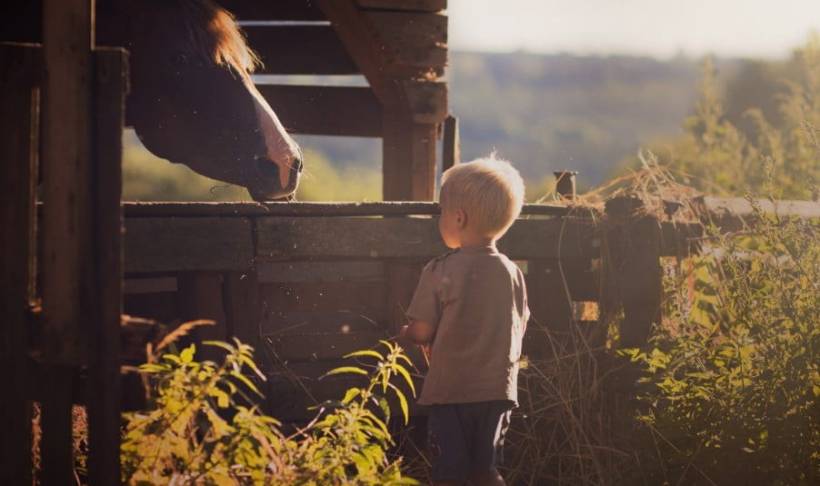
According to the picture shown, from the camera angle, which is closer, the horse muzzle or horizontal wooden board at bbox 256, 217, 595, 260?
horizontal wooden board at bbox 256, 217, 595, 260

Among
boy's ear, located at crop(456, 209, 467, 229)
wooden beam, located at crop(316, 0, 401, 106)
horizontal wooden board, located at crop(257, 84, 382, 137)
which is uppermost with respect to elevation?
wooden beam, located at crop(316, 0, 401, 106)

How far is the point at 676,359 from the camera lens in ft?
14.8

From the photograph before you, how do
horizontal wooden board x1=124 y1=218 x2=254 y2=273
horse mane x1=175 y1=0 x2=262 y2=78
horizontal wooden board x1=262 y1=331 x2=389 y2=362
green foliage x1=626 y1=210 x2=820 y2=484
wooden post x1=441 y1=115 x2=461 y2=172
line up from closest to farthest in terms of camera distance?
green foliage x1=626 y1=210 x2=820 y2=484
horizontal wooden board x1=124 y1=218 x2=254 y2=273
horizontal wooden board x1=262 y1=331 x2=389 y2=362
horse mane x1=175 y1=0 x2=262 y2=78
wooden post x1=441 y1=115 x2=461 y2=172

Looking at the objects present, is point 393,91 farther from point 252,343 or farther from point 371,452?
point 371,452

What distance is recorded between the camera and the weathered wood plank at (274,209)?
4.30 m

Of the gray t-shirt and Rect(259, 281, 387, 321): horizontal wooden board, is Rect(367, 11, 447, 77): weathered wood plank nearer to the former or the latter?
Rect(259, 281, 387, 321): horizontal wooden board

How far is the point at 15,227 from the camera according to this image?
317 centimetres

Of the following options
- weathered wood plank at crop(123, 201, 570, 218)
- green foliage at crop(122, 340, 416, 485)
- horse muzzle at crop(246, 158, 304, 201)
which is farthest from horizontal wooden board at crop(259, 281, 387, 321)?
green foliage at crop(122, 340, 416, 485)

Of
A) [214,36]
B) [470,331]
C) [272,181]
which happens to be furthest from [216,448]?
[214,36]

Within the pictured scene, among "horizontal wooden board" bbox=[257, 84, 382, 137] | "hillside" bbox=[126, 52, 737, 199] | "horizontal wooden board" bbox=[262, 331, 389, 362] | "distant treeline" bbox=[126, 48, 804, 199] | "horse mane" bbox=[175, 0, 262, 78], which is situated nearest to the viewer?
"horizontal wooden board" bbox=[262, 331, 389, 362]

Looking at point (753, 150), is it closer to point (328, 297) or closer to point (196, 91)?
point (196, 91)

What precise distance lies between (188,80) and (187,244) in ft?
6.46

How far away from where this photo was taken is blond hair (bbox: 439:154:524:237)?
12.1 ft

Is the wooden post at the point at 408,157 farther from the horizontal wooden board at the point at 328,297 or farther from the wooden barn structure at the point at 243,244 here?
the horizontal wooden board at the point at 328,297
